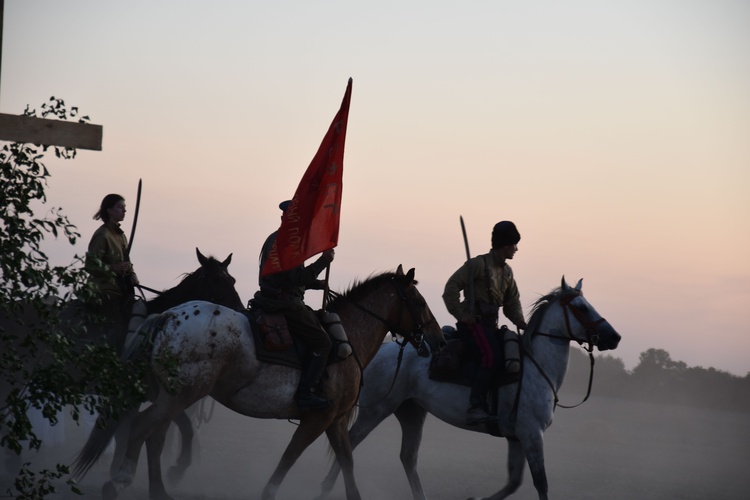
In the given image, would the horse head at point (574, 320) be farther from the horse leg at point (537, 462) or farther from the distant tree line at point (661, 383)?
the distant tree line at point (661, 383)

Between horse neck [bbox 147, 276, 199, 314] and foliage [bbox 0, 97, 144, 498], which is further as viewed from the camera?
horse neck [bbox 147, 276, 199, 314]

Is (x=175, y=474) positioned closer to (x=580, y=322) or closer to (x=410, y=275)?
(x=410, y=275)

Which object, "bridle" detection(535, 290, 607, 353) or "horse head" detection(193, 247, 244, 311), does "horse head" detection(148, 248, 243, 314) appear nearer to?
"horse head" detection(193, 247, 244, 311)

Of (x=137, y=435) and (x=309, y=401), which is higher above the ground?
(x=309, y=401)

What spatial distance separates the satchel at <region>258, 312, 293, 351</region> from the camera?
10.4m

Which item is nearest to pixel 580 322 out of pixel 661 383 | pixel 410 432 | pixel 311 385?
pixel 410 432

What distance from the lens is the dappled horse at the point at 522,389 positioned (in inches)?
491

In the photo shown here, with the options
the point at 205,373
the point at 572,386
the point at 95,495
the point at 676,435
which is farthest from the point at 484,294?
the point at 572,386

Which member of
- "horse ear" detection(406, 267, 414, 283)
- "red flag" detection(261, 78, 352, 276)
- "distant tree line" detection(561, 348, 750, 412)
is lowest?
"distant tree line" detection(561, 348, 750, 412)

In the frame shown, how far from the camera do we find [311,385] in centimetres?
1064

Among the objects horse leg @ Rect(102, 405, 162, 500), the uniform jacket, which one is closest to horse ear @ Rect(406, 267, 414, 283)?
the uniform jacket

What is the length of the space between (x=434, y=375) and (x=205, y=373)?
3.82 metres

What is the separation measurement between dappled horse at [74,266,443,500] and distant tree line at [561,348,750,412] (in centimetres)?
4586

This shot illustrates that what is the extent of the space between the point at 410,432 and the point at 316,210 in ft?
14.0
